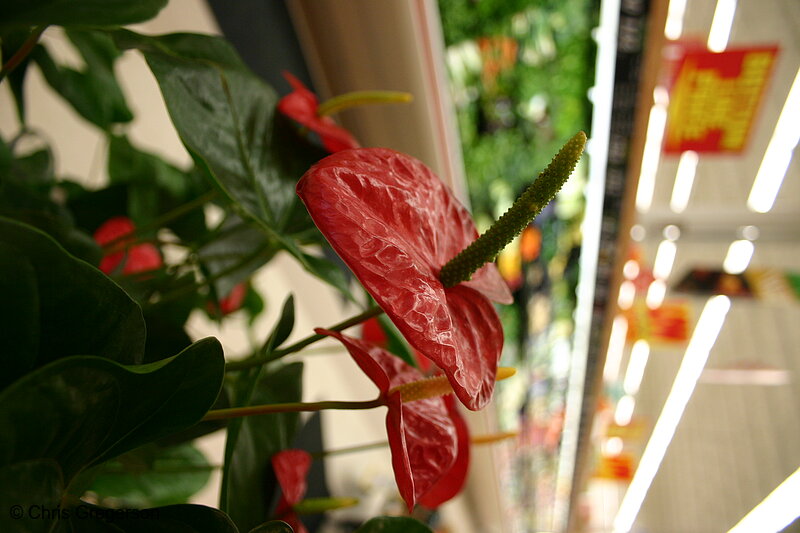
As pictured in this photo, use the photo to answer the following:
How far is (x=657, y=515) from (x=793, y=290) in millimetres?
1789

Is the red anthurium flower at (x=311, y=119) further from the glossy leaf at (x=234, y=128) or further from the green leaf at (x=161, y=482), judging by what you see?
the green leaf at (x=161, y=482)

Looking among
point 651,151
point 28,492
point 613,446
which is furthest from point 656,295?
point 28,492

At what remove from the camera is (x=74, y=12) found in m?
0.27

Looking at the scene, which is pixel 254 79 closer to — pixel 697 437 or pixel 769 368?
pixel 769 368

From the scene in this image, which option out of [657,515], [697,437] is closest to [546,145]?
[697,437]

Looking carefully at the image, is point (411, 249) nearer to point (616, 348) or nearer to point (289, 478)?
point (289, 478)

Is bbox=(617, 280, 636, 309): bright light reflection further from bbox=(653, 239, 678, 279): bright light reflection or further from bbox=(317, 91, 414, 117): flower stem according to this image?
bbox=(317, 91, 414, 117): flower stem

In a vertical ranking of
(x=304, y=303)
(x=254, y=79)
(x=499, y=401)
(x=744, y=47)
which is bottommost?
(x=499, y=401)

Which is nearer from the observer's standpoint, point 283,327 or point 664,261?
point 283,327

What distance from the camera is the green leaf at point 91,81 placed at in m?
0.46

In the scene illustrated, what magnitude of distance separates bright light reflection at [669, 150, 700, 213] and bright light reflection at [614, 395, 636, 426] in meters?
1.38

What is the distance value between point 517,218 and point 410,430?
0.11 meters

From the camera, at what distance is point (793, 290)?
5.74 ft

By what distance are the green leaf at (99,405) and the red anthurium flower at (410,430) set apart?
0.05 metres
